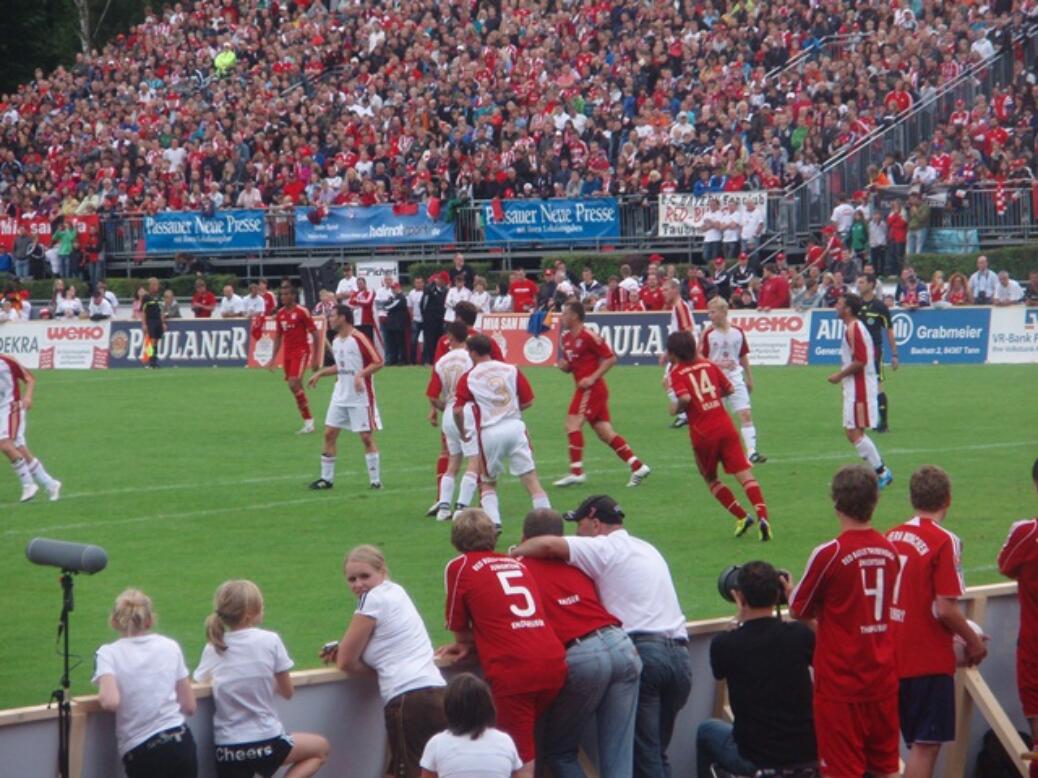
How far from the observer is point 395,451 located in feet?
74.1

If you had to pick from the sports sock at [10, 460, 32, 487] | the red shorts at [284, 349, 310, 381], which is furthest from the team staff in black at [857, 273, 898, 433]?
the sports sock at [10, 460, 32, 487]

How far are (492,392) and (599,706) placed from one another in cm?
737

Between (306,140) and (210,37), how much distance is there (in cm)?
1086

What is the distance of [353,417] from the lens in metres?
19.3

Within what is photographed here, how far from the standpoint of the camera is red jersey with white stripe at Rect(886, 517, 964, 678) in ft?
27.8

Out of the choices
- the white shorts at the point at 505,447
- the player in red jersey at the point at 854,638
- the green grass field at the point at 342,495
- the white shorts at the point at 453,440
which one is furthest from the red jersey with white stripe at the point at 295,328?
the player in red jersey at the point at 854,638

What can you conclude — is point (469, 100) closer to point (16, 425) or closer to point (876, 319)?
point (876, 319)

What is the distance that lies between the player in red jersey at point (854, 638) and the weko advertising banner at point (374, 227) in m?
35.2

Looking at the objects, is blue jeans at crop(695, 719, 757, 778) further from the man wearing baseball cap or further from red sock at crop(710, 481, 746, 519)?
red sock at crop(710, 481, 746, 519)

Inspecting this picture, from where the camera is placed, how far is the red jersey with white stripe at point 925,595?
8.46 metres

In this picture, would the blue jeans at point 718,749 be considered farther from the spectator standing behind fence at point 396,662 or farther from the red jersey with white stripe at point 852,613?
the spectator standing behind fence at point 396,662

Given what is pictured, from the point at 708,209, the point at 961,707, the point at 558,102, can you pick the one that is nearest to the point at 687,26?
the point at 558,102

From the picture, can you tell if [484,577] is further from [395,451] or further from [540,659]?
[395,451]

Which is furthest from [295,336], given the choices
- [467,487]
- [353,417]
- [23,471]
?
[467,487]
